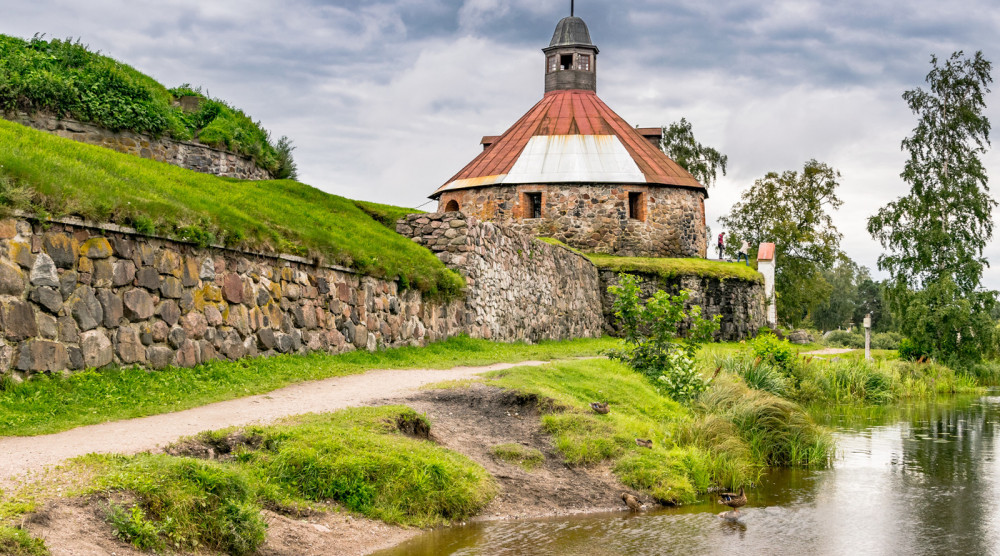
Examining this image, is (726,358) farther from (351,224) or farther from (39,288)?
(39,288)

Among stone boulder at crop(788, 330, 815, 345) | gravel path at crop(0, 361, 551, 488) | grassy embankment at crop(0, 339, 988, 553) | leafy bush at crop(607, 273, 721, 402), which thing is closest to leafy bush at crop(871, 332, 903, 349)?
stone boulder at crop(788, 330, 815, 345)

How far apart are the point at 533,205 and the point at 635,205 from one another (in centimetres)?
407

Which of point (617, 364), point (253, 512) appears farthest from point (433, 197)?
point (253, 512)

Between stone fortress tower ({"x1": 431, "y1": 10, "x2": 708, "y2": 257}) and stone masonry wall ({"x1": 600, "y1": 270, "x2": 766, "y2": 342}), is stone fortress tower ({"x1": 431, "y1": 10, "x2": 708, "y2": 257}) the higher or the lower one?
the higher one

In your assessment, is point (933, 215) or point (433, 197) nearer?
point (933, 215)

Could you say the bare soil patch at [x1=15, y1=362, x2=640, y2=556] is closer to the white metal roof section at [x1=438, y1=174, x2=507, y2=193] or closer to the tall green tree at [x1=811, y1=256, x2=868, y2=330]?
the white metal roof section at [x1=438, y1=174, x2=507, y2=193]

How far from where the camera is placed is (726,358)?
62.5 feet

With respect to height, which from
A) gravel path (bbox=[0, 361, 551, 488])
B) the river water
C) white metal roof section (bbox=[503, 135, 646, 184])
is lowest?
the river water

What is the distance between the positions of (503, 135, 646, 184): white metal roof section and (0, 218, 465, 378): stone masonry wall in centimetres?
2066

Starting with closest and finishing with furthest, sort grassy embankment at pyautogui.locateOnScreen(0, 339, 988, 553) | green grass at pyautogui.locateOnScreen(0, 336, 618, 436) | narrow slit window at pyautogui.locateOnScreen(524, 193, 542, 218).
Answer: grassy embankment at pyautogui.locateOnScreen(0, 339, 988, 553), green grass at pyautogui.locateOnScreen(0, 336, 618, 436), narrow slit window at pyautogui.locateOnScreen(524, 193, 542, 218)

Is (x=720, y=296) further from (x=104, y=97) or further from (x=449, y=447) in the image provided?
(x=449, y=447)

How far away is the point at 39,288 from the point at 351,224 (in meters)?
9.01

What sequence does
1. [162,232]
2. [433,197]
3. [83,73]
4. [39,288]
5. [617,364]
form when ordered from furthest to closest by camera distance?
1. [433,197]
2. [83,73]
3. [617,364]
4. [162,232]
5. [39,288]

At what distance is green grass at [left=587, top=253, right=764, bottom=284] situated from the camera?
3325 cm
